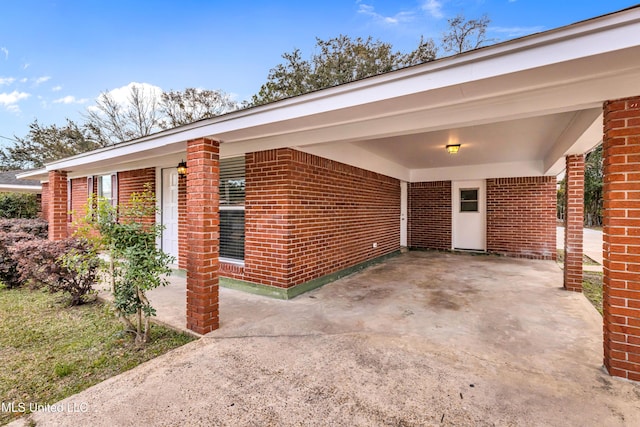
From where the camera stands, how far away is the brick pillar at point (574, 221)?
4.88 metres

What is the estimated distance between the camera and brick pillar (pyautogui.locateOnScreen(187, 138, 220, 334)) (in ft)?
10.9

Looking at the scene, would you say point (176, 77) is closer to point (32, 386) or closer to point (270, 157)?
point (270, 157)

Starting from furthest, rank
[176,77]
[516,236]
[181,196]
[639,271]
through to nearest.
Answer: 1. [176,77]
2. [516,236]
3. [181,196]
4. [639,271]

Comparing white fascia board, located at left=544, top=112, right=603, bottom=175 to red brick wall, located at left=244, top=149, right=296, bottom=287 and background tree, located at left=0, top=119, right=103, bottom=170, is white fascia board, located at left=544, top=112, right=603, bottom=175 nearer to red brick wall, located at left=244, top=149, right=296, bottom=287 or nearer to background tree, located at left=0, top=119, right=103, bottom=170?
red brick wall, located at left=244, top=149, right=296, bottom=287

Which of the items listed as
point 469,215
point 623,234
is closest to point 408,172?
point 469,215

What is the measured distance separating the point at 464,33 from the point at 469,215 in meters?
7.75

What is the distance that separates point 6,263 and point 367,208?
729 centimetres

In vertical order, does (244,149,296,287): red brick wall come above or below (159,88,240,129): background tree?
below

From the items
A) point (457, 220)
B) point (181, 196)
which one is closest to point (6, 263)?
point (181, 196)

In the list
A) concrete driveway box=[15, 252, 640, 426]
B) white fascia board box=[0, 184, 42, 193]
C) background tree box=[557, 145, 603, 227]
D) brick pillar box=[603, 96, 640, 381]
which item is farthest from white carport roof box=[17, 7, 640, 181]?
background tree box=[557, 145, 603, 227]

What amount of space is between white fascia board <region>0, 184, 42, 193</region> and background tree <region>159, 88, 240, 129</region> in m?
7.31

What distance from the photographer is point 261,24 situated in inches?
355

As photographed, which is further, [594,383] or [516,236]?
[516,236]

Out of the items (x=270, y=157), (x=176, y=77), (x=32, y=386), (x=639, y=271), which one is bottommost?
(x=32, y=386)
